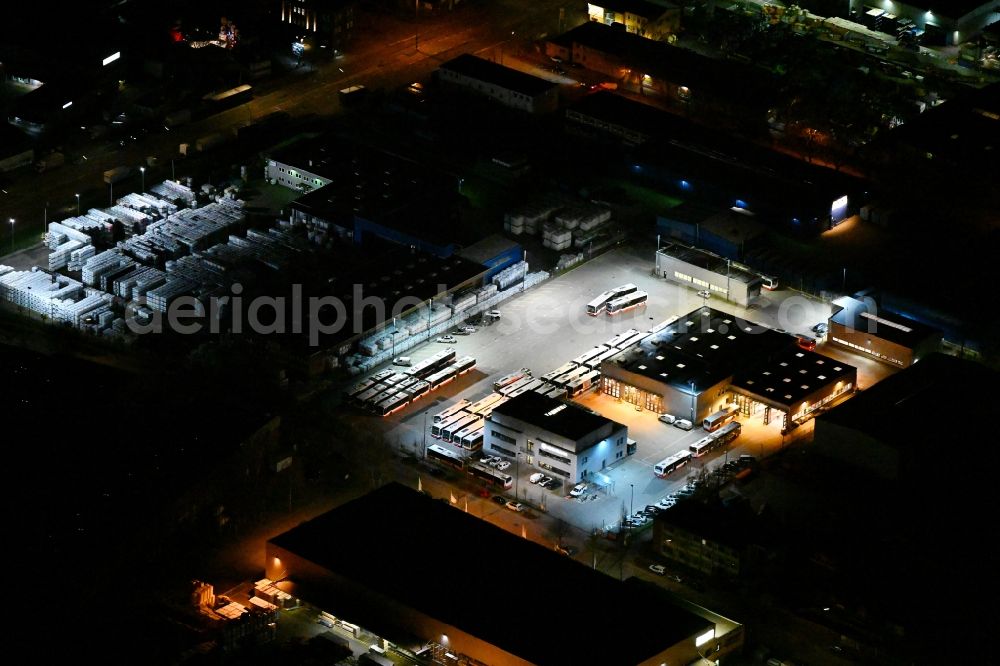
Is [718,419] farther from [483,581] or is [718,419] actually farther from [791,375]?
[483,581]

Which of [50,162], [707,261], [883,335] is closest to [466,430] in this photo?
[707,261]

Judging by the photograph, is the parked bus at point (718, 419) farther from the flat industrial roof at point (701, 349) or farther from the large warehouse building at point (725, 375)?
the flat industrial roof at point (701, 349)

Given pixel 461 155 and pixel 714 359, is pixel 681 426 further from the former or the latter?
pixel 461 155

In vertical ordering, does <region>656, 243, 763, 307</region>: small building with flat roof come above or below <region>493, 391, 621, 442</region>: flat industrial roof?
below

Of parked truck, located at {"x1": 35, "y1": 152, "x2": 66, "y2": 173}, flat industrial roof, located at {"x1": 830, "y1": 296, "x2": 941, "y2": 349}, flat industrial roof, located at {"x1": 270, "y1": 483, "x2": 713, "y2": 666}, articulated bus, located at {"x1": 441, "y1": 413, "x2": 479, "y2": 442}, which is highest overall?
flat industrial roof, located at {"x1": 270, "y1": 483, "x2": 713, "y2": 666}

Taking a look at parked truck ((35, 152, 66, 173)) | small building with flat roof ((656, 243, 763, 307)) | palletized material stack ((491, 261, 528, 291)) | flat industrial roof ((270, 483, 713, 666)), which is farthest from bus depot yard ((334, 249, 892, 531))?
parked truck ((35, 152, 66, 173))

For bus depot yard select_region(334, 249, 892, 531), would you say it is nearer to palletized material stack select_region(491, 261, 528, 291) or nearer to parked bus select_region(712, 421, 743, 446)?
parked bus select_region(712, 421, 743, 446)

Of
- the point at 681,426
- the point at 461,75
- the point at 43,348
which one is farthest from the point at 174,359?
the point at 461,75

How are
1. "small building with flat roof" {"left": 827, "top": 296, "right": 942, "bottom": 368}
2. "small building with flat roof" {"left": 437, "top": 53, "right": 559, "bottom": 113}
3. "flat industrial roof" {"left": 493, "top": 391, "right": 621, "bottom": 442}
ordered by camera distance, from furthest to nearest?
"small building with flat roof" {"left": 437, "top": 53, "right": 559, "bottom": 113} → "small building with flat roof" {"left": 827, "top": 296, "right": 942, "bottom": 368} → "flat industrial roof" {"left": 493, "top": 391, "right": 621, "bottom": 442}
